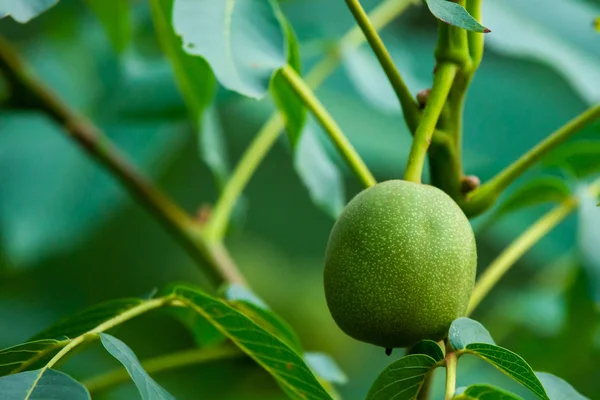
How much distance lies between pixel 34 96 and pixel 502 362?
914mm

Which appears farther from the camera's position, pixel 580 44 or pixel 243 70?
pixel 580 44

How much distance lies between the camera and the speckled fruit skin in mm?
631

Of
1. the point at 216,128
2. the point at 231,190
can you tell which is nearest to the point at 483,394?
the point at 231,190

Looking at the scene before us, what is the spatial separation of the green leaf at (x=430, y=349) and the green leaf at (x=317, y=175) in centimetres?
42

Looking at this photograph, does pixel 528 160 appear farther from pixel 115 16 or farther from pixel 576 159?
pixel 115 16

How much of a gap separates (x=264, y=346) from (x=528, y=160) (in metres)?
0.30

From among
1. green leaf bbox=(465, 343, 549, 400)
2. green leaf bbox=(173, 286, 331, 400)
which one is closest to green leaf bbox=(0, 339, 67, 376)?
green leaf bbox=(173, 286, 331, 400)

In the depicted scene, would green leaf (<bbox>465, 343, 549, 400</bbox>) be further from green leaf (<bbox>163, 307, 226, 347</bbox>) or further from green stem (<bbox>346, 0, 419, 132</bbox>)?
green leaf (<bbox>163, 307, 226, 347</bbox>)

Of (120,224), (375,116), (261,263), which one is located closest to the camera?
(375,116)

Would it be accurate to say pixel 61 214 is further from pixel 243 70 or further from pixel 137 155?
pixel 243 70

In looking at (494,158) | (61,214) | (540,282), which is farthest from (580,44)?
(61,214)

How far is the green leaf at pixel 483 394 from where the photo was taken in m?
0.60

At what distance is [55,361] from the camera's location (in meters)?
0.63

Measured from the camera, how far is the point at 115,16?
1.14m
